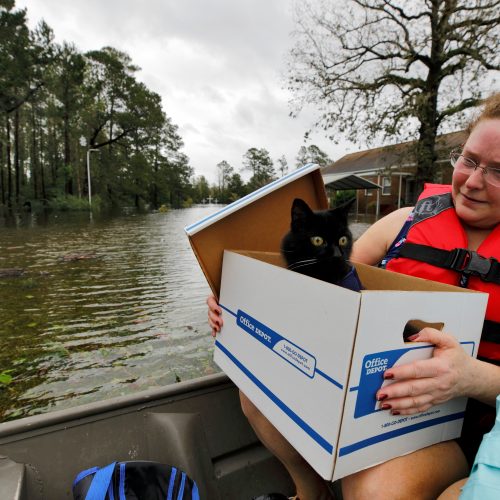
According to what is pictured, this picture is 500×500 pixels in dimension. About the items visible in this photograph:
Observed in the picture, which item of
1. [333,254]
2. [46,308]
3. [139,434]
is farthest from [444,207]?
[46,308]

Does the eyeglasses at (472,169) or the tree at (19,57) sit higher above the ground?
the tree at (19,57)

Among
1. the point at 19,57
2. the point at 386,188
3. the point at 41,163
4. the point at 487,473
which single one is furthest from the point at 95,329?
the point at 41,163

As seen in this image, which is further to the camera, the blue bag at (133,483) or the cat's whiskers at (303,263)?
the cat's whiskers at (303,263)

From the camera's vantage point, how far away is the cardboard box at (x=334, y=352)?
802 mm

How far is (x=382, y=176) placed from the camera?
17.3 meters

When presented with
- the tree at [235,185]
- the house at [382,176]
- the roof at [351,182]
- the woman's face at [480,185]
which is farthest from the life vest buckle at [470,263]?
the tree at [235,185]

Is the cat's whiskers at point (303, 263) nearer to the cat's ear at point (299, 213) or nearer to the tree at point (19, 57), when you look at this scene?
the cat's ear at point (299, 213)

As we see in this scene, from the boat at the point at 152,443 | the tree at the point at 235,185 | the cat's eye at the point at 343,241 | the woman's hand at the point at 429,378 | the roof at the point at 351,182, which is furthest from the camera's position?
the tree at the point at 235,185

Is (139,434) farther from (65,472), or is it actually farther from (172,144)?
(172,144)

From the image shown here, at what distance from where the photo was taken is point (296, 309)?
3.15 feet

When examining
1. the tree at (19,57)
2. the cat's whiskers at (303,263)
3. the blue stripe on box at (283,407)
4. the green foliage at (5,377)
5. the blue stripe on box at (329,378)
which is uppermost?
the tree at (19,57)

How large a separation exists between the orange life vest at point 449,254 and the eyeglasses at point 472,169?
171 millimetres

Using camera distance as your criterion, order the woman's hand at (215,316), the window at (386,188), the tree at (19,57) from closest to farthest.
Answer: the woman's hand at (215,316) → the tree at (19,57) → the window at (386,188)

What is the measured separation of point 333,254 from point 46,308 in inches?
185
